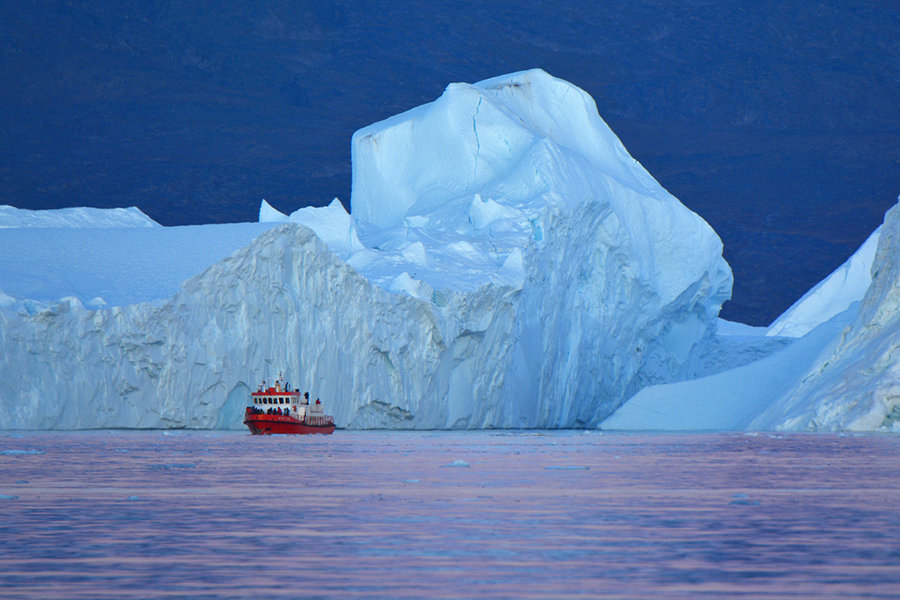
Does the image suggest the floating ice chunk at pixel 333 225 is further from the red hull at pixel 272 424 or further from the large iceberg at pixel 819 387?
the red hull at pixel 272 424

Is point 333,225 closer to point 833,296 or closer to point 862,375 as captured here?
point 862,375

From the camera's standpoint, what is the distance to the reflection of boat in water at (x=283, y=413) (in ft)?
67.9

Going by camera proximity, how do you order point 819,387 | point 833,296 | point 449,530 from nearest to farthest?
point 449,530 → point 819,387 → point 833,296

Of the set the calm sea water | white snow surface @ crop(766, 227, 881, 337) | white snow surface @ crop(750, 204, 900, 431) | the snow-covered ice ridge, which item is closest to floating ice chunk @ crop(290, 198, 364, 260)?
the snow-covered ice ridge

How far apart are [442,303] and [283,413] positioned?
5102 mm

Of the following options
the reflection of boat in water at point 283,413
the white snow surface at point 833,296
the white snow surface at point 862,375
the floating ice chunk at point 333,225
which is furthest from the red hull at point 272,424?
the white snow surface at point 833,296

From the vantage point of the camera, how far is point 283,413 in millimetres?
20969

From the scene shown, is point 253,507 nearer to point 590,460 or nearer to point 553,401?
point 590,460

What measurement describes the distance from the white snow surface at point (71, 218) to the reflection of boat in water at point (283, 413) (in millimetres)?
9583

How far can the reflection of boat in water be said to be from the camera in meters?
20.7

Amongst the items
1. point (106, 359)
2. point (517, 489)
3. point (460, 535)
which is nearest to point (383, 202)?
point (106, 359)

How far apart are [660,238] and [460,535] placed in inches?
1089

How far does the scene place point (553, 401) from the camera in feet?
95.2

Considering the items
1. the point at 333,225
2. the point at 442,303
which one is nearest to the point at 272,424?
the point at 442,303
